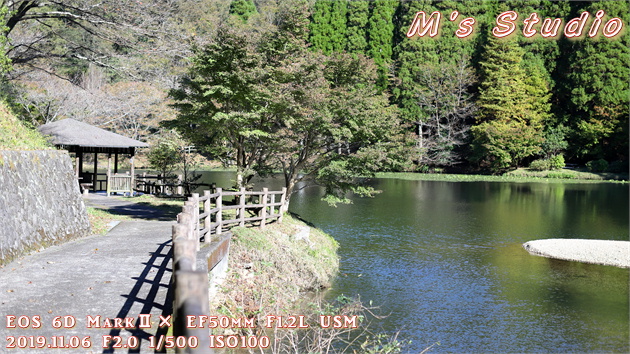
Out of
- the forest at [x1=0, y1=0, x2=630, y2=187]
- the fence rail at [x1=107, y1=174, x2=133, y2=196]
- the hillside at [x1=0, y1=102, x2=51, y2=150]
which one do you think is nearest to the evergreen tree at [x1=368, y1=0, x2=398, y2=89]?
the forest at [x1=0, y1=0, x2=630, y2=187]

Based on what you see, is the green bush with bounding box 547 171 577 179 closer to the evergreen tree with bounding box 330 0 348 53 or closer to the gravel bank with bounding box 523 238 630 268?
the evergreen tree with bounding box 330 0 348 53

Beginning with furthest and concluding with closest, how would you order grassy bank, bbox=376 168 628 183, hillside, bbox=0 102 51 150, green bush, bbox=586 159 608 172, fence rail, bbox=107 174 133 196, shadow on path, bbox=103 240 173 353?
green bush, bbox=586 159 608 172 → grassy bank, bbox=376 168 628 183 → fence rail, bbox=107 174 133 196 → hillside, bbox=0 102 51 150 → shadow on path, bbox=103 240 173 353

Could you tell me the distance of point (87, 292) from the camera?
23.4 feet

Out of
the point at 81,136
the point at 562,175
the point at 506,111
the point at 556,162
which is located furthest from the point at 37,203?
the point at 556,162

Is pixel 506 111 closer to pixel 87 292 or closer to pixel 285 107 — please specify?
pixel 285 107

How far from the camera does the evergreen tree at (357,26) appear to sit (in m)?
56.2

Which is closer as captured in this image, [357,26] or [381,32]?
[381,32]

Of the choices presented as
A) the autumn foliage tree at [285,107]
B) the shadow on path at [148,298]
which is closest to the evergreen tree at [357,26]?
the autumn foliage tree at [285,107]

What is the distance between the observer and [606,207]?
2922cm

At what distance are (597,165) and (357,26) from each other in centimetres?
2689

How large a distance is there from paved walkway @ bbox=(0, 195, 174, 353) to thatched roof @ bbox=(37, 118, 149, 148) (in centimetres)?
1245

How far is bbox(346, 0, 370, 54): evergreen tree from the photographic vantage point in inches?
2211

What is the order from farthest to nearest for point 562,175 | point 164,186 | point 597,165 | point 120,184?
point 597,165, point 562,175, point 164,186, point 120,184

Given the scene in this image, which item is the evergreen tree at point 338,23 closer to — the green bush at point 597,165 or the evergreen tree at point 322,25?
the evergreen tree at point 322,25
